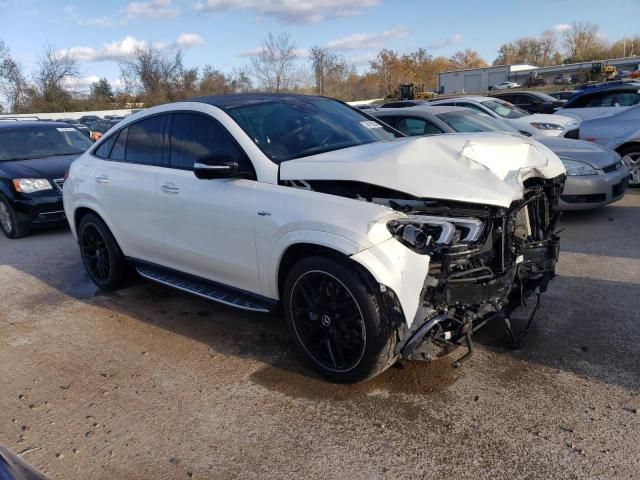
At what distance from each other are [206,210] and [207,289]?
0.69 metres

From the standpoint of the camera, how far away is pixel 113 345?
14.3 feet

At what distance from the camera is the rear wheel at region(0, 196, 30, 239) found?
8.14m

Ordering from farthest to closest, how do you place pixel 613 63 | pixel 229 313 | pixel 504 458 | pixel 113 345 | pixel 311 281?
pixel 613 63 → pixel 229 313 → pixel 113 345 → pixel 311 281 → pixel 504 458

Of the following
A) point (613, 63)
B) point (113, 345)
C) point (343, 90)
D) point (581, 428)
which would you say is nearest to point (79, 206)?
point (113, 345)

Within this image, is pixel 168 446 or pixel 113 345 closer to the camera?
pixel 168 446

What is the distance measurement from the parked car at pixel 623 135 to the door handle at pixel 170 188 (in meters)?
7.70

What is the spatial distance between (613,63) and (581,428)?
7960 cm

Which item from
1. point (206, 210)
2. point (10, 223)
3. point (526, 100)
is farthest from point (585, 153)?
point (526, 100)

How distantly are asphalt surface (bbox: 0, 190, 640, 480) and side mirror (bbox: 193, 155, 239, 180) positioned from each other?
1361mm

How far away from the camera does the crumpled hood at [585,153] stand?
727 cm

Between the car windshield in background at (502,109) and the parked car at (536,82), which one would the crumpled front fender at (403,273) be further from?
the parked car at (536,82)

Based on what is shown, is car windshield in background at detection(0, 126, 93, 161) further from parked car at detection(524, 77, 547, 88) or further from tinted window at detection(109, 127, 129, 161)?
parked car at detection(524, 77, 547, 88)

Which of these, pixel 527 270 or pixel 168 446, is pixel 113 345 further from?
pixel 527 270

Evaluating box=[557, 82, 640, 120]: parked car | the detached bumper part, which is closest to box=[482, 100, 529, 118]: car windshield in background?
box=[557, 82, 640, 120]: parked car
